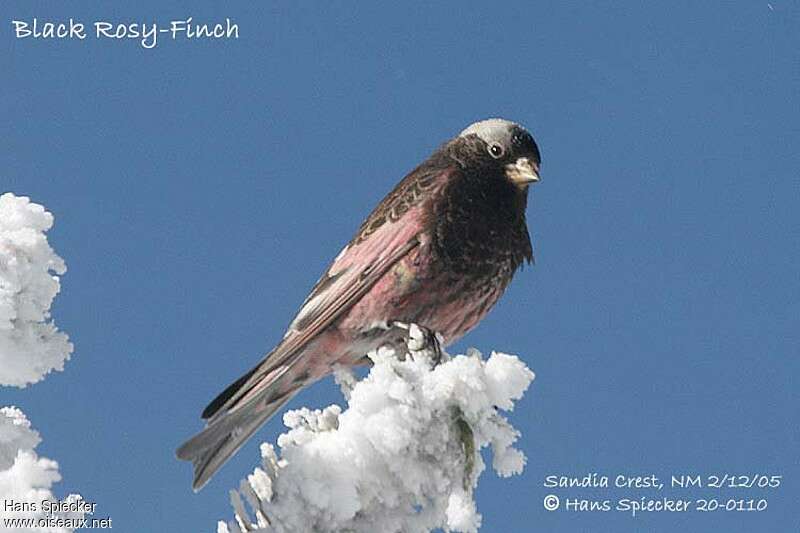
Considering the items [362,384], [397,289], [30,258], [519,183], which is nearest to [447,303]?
Answer: [397,289]

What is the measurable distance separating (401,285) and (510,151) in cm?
137

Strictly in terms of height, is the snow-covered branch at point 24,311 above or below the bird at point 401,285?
below

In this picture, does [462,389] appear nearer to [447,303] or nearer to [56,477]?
[56,477]

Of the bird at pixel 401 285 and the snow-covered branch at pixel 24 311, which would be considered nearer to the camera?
the snow-covered branch at pixel 24 311

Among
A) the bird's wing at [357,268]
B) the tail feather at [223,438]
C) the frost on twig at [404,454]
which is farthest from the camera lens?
the bird's wing at [357,268]

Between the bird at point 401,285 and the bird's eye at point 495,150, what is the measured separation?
0.40 meters

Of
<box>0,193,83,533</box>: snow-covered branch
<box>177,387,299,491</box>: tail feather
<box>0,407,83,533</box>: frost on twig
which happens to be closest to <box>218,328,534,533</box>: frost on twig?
<box>0,407,83,533</box>: frost on twig

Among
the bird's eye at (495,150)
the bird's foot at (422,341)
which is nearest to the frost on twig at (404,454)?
the bird's foot at (422,341)

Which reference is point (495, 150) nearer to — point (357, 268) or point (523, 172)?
point (523, 172)

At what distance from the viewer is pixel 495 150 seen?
6.25 meters

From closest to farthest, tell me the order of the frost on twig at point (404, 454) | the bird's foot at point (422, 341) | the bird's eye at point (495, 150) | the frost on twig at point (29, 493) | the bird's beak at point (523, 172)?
the frost on twig at point (29, 493) → the frost on twig at point (404, 454) → the bird's foot at point (422, 341) → the bird's beak at point (523, 172) → the bird's eye at point (495, 150)

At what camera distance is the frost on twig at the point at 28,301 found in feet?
9.96

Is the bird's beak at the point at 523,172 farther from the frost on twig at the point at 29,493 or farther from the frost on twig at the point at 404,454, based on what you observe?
the frost on twig at the point at 29,493

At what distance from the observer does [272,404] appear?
5.36 meters
